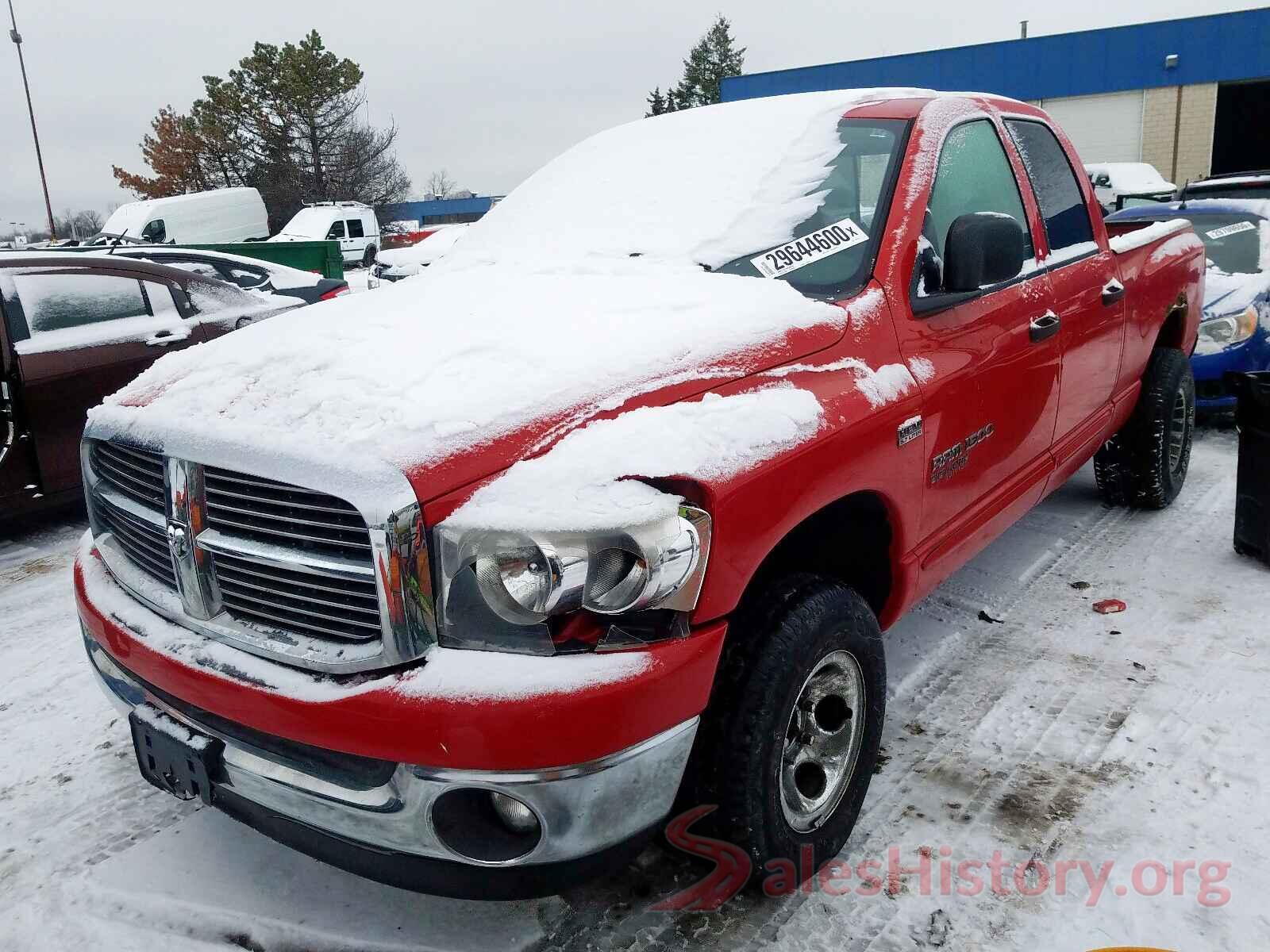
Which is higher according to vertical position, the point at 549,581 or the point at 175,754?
the point at 549,581

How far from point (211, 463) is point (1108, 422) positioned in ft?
11.9

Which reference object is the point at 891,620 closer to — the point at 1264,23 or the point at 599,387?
the point at 599,387

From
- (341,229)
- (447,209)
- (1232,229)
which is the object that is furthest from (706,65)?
(1232,229)

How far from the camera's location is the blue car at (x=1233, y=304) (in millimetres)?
6090

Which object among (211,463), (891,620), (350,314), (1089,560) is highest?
(350,314)

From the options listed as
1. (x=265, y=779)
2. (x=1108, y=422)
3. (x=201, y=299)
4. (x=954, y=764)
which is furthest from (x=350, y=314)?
(x=201, y=299)

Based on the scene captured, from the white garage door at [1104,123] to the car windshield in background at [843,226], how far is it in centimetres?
2955

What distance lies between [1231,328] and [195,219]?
2239 centimetres

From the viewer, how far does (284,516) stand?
185cm

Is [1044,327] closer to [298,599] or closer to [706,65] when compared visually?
[298,599]

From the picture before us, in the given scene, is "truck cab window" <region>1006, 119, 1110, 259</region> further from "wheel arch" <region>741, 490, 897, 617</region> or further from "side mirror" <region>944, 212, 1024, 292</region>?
"wheel arch" <region>741, 490, 897, 617</region>

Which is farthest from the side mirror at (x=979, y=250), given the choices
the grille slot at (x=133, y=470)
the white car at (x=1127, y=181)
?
the white car at (x=1127, y=181)

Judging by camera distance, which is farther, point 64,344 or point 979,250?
point 64,344

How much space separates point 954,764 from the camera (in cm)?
278
